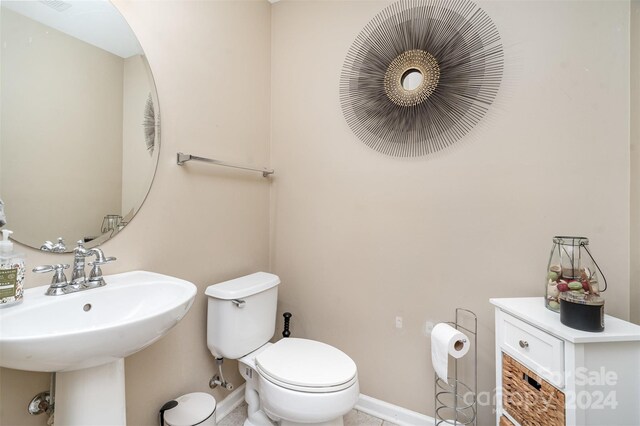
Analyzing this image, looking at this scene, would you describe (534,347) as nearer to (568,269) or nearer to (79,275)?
(568,269)

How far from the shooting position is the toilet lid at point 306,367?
3.66 feet

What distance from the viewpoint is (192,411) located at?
123cm

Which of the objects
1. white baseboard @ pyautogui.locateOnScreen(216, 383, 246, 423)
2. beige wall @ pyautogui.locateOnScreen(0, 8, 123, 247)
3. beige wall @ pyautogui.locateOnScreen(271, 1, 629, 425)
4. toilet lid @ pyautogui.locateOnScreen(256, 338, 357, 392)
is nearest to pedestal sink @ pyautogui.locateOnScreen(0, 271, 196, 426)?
beige wall @ pyautogui.locateOnScreen(0, 8, 123, 247)

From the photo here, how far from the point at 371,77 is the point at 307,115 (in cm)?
45

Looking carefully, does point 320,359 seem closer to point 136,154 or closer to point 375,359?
point 375,359

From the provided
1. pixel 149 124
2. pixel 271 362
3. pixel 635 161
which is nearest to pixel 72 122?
Result: pixel 149 124

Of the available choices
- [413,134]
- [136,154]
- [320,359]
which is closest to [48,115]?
[136,154]

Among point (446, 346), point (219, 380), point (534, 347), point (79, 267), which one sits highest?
point (79, 267)

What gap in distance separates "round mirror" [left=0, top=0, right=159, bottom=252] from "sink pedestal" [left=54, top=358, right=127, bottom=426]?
425 millimetres

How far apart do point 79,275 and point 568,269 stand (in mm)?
1756

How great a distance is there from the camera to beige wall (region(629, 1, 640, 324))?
3.52 ft

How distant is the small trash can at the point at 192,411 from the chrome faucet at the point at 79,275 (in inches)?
25.9

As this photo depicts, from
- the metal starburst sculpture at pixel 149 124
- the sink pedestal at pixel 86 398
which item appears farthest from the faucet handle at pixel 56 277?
the metal starburst sculpture at pixel 149 124

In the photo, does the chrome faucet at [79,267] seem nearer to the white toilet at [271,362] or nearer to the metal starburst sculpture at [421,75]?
the white toilet at [271,362]
